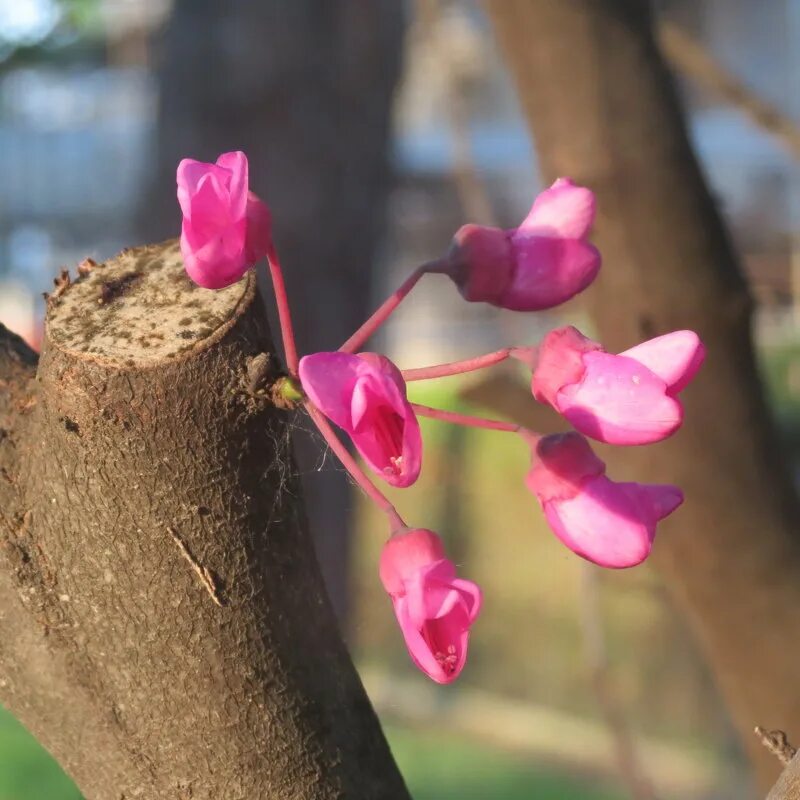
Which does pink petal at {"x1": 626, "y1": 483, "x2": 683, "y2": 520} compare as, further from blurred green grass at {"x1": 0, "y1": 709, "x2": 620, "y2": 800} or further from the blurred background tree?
blurred green grass at {"x1": 0, "y1": 709, "x2": 620, "y2": 800}

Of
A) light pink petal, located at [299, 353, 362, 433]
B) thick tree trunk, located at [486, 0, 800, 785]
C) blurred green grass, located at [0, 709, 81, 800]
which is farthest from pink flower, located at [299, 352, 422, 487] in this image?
blurred green grass, located at [0, 709, 81, 800]

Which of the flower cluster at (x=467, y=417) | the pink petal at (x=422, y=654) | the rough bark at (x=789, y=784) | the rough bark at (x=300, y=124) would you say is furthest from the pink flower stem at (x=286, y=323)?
the rough bark at (x=300, y=124)

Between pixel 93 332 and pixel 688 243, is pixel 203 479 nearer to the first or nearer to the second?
pixel 93 332

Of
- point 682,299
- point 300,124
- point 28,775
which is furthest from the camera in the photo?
point 28,775

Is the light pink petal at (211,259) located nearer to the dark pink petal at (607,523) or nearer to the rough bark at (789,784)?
the dark pink petal at (607,523)

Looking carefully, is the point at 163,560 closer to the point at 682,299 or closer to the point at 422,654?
the point at 422,654

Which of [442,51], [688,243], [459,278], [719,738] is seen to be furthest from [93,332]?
[719,738]

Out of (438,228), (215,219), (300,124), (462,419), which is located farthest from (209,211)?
(438,228)
